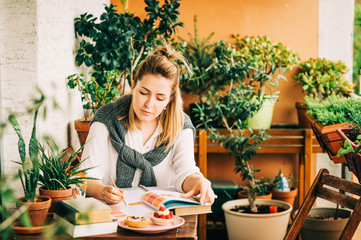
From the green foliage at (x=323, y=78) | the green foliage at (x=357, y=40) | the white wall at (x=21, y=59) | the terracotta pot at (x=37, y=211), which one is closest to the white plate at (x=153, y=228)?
the terracotta pot at (x=37, y=211)

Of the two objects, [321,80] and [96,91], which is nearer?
[96,91]

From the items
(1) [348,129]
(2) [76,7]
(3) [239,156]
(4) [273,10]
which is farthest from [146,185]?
(4) [273,10]

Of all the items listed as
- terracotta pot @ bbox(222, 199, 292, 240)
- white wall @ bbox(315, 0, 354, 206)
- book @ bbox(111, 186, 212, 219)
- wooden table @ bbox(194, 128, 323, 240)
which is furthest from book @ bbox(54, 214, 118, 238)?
white wall @ bbox(315, 0, 354, 206)

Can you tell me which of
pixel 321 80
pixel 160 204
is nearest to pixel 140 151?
pixel 160 204

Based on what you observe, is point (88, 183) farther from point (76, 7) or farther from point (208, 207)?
point (76, 7)

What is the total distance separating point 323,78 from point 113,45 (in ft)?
6.33

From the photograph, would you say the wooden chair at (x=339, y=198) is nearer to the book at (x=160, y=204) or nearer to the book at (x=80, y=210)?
the book at (x=160, y=204)

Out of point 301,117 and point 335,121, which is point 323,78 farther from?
point 335,121

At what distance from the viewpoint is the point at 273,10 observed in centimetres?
400

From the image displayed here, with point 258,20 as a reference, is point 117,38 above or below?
below

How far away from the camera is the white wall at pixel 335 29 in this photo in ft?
13.2

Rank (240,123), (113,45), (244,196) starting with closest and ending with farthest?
(113,45)
(240,123)
(244,196)

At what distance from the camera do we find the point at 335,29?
4023 mm

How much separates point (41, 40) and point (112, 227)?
4.80ft
